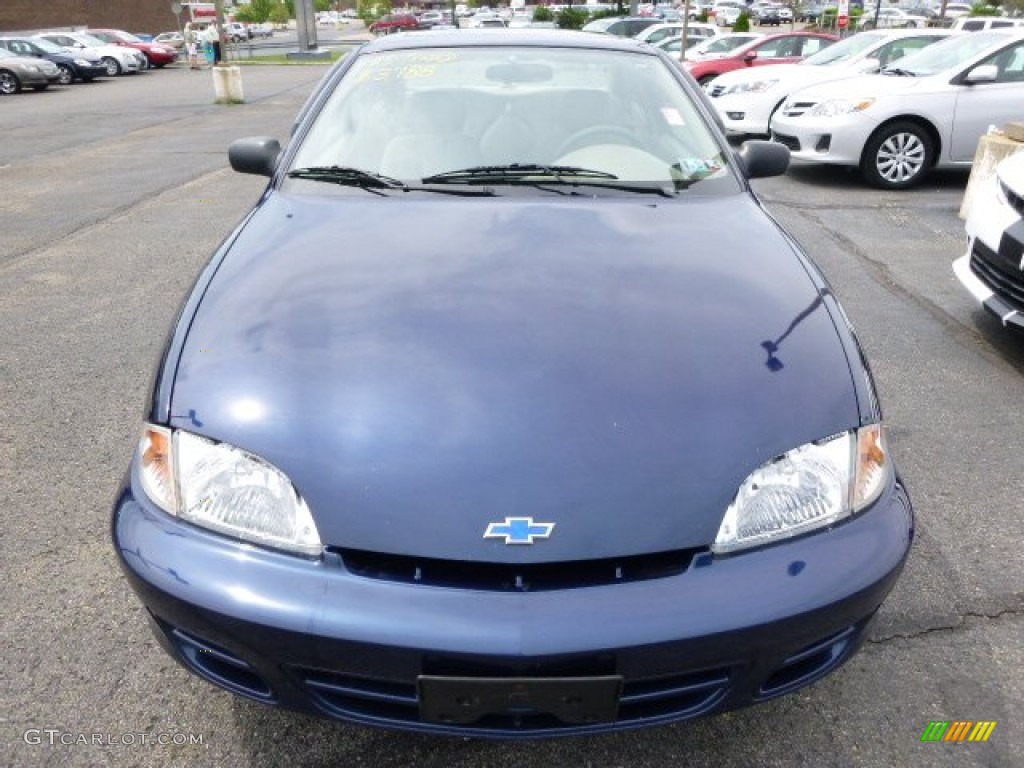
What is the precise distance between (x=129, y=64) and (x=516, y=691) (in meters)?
32.1

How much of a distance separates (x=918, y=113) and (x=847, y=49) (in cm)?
371

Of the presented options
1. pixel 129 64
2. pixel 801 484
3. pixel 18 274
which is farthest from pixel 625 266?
pixel 129 64

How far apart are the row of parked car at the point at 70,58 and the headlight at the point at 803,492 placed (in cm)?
2432

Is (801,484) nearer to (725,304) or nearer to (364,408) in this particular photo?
(725,304)

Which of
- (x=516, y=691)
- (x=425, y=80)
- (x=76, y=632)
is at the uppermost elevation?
(x=425, y=80)

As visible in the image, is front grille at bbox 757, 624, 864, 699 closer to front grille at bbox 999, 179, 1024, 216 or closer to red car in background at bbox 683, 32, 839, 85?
front grille at bbox 999, 179, 1024, 216

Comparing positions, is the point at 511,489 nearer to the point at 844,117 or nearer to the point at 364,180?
the point at 364,180

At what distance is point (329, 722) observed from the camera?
6.28 feet

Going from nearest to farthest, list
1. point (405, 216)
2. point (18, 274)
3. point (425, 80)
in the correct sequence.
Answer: point (405, 216) < point (425, 80) < point (18, 274)

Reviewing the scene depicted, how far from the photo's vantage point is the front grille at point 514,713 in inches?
59.0

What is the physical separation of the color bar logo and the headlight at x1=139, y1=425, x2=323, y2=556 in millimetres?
1505

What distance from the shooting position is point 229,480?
1.60 m

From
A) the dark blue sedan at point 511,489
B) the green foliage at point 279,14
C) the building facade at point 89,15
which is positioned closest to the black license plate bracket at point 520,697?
the dark blue sedan at point 511,489

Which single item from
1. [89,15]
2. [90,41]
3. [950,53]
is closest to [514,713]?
[950,53]
